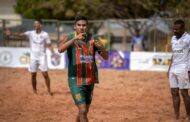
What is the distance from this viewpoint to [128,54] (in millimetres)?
19500

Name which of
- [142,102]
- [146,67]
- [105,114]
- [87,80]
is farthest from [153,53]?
[87,80]

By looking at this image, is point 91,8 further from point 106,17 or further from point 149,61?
point 149,61

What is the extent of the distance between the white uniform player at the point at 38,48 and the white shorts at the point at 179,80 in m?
4.35

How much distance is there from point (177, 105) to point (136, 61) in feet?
37.1

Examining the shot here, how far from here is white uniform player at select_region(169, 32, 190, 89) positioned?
7836 mm

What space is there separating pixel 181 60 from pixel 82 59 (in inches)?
105

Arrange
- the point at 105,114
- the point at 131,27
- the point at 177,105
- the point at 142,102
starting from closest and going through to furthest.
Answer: the point at 177,105
the point at 105,114
the point at 142,102
the point at 131,27

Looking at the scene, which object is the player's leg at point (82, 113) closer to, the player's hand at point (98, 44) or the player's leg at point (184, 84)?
the player's hand at point (98, 44)

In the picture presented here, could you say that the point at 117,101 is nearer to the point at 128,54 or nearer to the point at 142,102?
the point at 142,102

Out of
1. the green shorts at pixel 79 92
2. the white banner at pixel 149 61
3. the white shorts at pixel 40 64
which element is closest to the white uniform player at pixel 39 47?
the white shorts at pixel 40 64

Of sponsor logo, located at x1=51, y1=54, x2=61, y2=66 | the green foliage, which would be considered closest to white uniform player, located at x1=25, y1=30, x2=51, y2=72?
sponsor logo, located at x1=51, y1=54, x2=61, y2=66

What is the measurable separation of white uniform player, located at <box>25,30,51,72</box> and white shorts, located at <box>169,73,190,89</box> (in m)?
4.35

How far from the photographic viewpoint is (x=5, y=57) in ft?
65.4

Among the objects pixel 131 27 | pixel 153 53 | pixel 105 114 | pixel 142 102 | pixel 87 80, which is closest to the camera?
pixel 87 80
